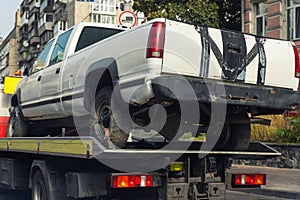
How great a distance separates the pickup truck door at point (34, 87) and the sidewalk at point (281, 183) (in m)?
3.53

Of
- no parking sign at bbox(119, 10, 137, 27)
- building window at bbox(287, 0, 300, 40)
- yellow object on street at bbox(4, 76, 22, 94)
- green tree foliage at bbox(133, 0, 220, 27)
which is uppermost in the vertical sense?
green tree foliage at bbox(133, 0, 220, 27)

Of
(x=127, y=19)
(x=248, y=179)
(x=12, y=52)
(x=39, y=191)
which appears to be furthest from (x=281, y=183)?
(x=12, y=52)

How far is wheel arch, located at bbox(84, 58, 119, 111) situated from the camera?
21.2 feet

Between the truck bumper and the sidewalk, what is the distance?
4.19 feet

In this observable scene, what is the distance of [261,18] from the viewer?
71.5 ft

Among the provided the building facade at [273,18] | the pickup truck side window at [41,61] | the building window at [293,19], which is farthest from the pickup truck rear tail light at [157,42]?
the building window at [293,19]

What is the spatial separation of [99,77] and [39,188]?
1995 mm

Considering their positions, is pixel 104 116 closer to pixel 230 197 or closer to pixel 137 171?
pixel 137 171

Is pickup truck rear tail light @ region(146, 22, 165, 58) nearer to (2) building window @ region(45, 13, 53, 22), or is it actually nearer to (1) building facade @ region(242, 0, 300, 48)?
(1) building facade @ region(242, 0, 300, 48)

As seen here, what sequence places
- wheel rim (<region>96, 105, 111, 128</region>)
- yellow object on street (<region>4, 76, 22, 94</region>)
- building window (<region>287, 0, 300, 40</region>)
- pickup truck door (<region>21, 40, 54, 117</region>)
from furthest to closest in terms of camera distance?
building window (<region>287, 0, 300, 40</region>), yellow object on street (<region>4, 76, 22, 94</region>), pickup truck door (<region>21, 40, 54, 117</region>), wheel rim (<region>96, 105, 111, 128</region>)

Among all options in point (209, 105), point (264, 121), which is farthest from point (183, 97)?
point (264, 121)

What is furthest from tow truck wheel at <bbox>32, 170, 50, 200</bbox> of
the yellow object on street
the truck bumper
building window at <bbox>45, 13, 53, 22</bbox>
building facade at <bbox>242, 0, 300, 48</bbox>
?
building window at <bbox>45, 13, 53, 22</bbox>

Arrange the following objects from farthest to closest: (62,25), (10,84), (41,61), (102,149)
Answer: (62,25), (10,84), (41,61), (102,149)

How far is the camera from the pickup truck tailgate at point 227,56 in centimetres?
582
